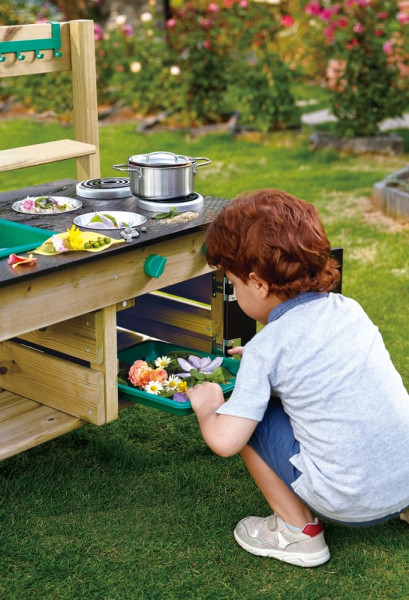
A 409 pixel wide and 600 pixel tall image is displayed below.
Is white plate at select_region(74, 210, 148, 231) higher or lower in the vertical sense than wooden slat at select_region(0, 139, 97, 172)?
lower

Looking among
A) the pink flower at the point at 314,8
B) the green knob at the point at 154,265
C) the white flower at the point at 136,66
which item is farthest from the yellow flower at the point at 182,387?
the white flower at the point at 136,66

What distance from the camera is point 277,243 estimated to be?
217 cm

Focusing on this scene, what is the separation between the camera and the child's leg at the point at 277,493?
92.0 inches

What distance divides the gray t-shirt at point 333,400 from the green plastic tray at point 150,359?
0.29m

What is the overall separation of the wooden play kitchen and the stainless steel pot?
0.09 m

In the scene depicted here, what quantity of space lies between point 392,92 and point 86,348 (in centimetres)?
544

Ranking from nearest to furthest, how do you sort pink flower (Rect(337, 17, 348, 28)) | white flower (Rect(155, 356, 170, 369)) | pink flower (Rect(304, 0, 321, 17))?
white flower (Rect(155, 356, 170, 369)), pink flower (Rect(337, 17, 348, 28)), pink flower (Rect(304, 0, 321, 17))


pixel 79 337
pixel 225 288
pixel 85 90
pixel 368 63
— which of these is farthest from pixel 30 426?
pixel 368 63

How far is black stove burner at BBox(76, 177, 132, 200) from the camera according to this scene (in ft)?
9.42

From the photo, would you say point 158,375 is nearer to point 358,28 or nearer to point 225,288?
point 225,288

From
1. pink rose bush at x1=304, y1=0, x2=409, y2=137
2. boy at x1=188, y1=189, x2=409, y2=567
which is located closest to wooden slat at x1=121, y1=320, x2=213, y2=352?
boy at x1=188, y1=189, x2=409, y2=567

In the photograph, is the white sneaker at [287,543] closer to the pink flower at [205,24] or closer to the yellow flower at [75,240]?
the yellow flower at [75,240]

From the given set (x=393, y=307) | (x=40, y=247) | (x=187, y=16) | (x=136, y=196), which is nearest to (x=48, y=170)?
(x=187, y=16)

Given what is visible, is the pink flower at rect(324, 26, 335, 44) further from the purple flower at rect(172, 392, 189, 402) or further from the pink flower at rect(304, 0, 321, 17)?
the purple flower at rect(172, 392, 189, 402)
